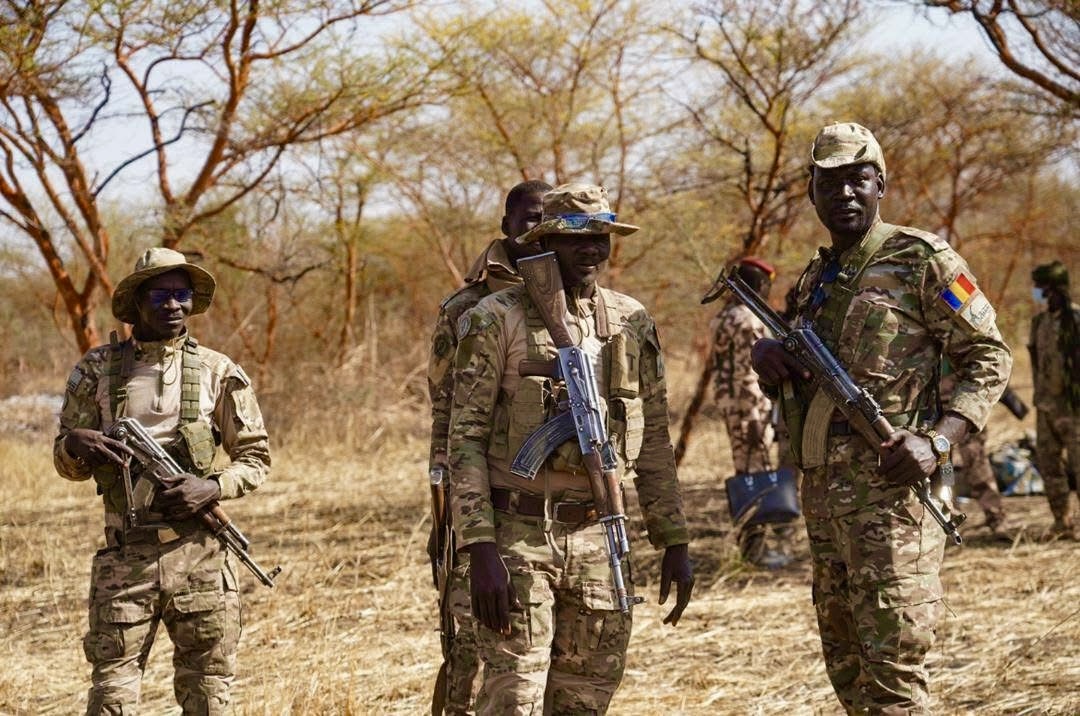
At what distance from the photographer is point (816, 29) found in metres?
9.83

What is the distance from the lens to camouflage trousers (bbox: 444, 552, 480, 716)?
3850 millimetres

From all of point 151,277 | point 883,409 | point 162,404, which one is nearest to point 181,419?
point 162,404

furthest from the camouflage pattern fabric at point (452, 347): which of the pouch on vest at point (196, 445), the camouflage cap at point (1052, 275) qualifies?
the camouflage cap at point (1052, 275)

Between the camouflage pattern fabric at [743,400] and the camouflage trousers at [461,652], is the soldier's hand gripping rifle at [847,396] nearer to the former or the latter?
the camouflage trousers at [461,652]

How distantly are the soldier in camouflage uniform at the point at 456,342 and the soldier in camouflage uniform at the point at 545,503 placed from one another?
0.75 m

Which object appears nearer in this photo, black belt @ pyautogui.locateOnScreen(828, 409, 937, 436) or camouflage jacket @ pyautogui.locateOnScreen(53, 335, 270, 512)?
black belt @ pyautogui.locateOnScreen(828, 409, 937, 436)

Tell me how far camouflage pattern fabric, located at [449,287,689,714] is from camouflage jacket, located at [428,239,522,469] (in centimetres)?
96

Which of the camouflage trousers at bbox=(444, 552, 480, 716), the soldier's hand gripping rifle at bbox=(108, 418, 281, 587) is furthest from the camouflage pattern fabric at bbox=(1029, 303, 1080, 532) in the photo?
the soldier's hand gripping rifle at bbox=(108, 418, 281, 587)

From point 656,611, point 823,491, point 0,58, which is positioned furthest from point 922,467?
point 0,58

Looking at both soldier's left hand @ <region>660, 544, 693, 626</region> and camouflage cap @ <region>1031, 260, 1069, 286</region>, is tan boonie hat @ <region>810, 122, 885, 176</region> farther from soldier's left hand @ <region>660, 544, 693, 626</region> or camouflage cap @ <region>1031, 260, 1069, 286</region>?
camouflage cap @ <region>1031, 260, 1069, 286</region>

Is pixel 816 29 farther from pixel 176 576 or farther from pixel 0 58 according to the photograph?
pixel 176 576

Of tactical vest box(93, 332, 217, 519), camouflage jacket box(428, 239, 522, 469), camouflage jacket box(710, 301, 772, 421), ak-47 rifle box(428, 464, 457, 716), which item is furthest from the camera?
camouflage jacket box(710, 301, 772, 421)

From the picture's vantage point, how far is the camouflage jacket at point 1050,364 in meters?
7.69

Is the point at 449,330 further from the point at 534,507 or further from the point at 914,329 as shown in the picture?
the point at 914,329
